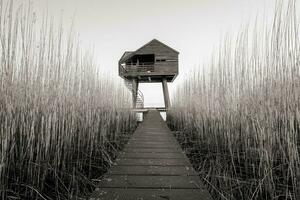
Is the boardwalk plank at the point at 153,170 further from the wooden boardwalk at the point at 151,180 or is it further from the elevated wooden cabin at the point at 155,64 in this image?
the elevated wooden cabin at the point at 155,64

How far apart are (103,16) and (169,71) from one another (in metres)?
4.11

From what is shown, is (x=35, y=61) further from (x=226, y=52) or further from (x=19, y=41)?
(x=226, y=52)

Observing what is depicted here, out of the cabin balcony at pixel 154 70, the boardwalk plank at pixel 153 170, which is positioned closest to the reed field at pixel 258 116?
the boardwalk plank at pixel 153 170

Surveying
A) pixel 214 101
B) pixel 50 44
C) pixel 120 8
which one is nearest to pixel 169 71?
pixel 120 8

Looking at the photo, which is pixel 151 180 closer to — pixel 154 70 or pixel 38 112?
pixel 38 112

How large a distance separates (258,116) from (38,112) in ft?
4.00

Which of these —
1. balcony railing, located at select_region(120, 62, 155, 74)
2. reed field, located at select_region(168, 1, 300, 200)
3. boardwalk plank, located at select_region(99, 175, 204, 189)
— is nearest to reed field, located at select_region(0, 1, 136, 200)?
boardwalk plank, located at select_region(99, 175, 204, 189)

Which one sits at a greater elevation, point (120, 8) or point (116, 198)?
point (120, 8)

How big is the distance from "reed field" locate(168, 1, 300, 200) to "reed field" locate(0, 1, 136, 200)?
80cm

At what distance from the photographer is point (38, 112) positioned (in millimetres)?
1093

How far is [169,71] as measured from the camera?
9102 millimetres

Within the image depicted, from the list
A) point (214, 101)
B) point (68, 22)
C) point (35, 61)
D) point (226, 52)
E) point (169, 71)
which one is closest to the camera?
point (35, 61)

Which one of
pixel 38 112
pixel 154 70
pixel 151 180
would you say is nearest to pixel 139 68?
pixel 154 70

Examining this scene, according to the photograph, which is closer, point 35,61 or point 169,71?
point 35,61
